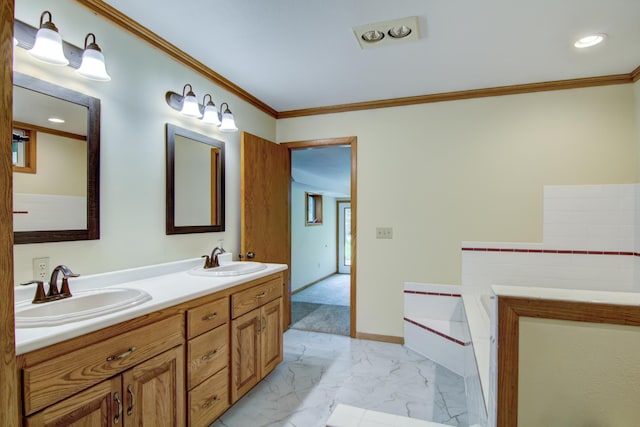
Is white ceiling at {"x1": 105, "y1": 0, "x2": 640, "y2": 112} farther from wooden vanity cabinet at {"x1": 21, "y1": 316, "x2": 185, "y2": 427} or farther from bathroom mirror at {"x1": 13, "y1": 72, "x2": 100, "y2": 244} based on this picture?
wooden vanity cabinet at {"x1": 21, "y1": 316, "x2": 185, "y2": 427}

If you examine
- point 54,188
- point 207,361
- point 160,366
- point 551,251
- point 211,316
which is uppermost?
point 54,188

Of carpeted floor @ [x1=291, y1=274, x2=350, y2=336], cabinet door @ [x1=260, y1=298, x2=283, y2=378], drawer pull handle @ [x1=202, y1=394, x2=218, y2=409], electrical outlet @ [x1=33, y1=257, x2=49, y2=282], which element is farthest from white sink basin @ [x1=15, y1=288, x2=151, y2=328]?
carpeted floor @ [x1=291, y1=274, x2=350, y2=336]

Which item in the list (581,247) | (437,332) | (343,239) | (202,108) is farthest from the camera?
(343,239)

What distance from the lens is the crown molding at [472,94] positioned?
2.55 m

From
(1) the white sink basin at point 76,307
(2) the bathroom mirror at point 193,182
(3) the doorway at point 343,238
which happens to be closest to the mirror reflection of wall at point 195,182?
(2) the bathroom mirror at point 193,182

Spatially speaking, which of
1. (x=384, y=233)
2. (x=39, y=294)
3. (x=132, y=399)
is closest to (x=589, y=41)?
(x=384, y=233)

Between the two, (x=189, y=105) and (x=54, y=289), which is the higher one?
(x=189, y=105)

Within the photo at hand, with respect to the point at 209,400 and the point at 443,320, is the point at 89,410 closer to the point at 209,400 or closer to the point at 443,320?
the point at 209,400

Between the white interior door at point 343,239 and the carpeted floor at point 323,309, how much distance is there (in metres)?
1.44

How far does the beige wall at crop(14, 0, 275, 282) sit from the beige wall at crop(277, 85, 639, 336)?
63.9 inches

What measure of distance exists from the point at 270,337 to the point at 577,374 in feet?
6.20

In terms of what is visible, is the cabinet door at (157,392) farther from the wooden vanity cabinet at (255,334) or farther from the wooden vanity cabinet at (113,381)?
the wooden vanity cabinet at (255,334)

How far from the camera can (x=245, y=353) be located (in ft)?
6.79

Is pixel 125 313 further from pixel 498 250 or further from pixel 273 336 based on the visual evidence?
pixel 498 250
